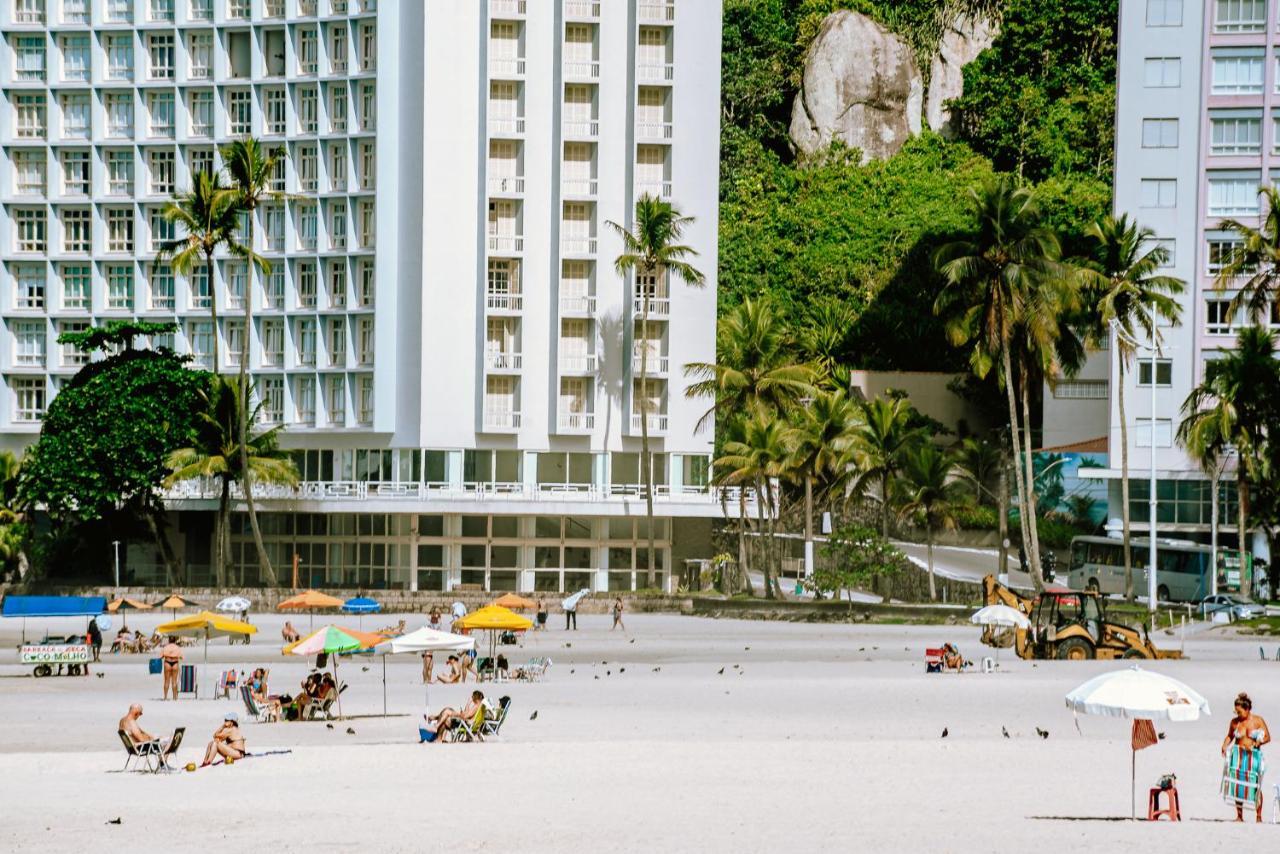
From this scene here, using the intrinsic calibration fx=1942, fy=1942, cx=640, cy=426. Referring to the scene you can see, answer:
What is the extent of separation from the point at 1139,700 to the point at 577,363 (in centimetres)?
6289

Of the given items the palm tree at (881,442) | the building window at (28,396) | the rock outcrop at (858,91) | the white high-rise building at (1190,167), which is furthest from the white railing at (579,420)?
the rock outcrop at (858,91)

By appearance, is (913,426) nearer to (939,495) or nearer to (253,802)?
(939,495)

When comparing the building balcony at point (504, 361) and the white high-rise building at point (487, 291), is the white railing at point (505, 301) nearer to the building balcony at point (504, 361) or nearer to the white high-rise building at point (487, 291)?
the white high-rise building at point (487, 291)

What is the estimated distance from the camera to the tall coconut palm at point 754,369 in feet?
267

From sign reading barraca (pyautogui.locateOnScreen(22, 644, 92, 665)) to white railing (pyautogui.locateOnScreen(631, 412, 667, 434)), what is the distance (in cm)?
3931

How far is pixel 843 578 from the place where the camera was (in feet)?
227

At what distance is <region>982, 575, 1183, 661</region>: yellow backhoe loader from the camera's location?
48.0 meters

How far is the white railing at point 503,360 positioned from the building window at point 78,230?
21.4 metres

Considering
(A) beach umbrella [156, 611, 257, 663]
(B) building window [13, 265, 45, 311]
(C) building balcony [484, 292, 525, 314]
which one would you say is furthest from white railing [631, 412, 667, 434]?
(A) beach umbrella [156, 611, 257, 663]

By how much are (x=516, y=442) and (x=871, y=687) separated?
43871mm

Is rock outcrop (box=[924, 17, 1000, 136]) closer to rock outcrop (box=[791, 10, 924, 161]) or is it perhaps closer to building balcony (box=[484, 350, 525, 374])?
rock outcrop (box=[791, 10, 924, 161])

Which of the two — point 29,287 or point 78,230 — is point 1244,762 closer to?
point 78,230

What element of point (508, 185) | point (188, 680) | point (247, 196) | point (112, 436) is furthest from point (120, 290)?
point (188, 680)

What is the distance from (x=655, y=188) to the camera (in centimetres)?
8494
